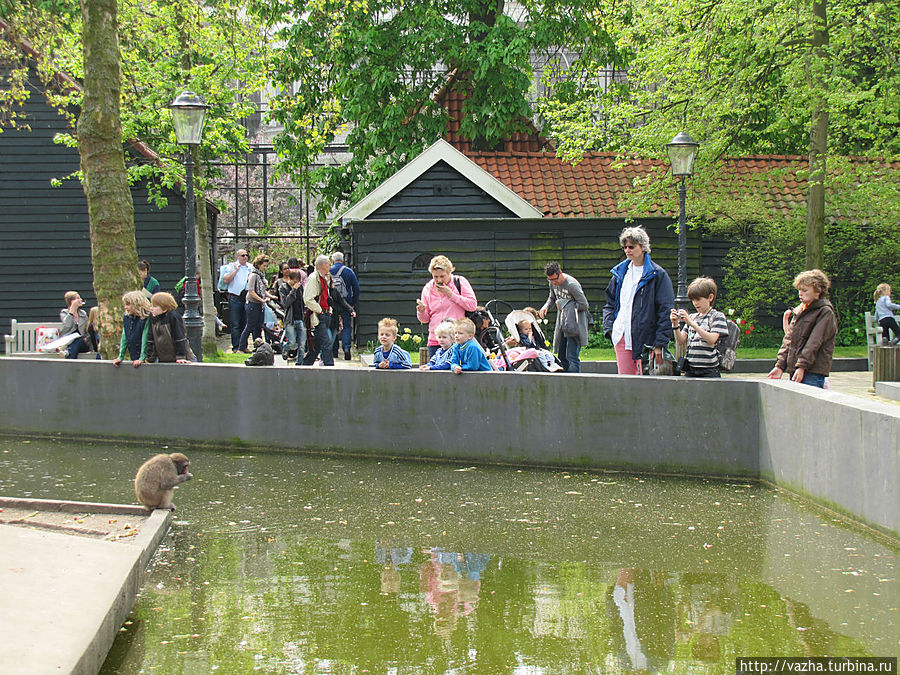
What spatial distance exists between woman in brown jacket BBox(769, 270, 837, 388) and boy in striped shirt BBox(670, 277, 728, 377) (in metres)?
0.62

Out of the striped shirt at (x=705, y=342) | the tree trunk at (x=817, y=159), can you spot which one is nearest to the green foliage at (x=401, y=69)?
the tree trunk at (x=817, y=159)

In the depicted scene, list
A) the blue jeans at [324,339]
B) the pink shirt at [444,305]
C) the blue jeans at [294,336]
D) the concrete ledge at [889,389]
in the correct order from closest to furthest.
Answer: the pink shirt at [444,305] → the concrete ledge at [889,389] → the blue jeans at [324,339] → the blue jeans at [294,336]

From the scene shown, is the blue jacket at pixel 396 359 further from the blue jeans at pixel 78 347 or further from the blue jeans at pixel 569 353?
the blue jeans at pixel 78 347

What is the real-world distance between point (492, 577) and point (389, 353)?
497 cm

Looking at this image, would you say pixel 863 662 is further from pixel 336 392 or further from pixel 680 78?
pixel 680 78

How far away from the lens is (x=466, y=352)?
32.1 feet

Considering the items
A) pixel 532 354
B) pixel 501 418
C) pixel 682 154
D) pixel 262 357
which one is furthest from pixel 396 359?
pixel 682 154

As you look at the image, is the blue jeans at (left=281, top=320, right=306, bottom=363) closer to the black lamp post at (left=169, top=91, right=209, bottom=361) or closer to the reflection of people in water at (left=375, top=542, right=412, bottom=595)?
the black lamp post at (left=169, top=91, right=209, bottom=361)

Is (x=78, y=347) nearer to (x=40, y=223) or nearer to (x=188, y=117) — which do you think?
(x=188, y=117)

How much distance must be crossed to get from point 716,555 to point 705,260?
1902 centimetres

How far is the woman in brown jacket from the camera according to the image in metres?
8.30

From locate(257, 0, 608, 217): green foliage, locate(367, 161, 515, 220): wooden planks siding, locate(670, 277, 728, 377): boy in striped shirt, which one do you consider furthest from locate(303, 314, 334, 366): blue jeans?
locate(257, 0, 608, 217): green foliage

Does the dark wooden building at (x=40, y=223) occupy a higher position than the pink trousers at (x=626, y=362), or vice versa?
the dark wooden building at (x=40, y=223)

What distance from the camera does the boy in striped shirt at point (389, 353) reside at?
10.4 metres
